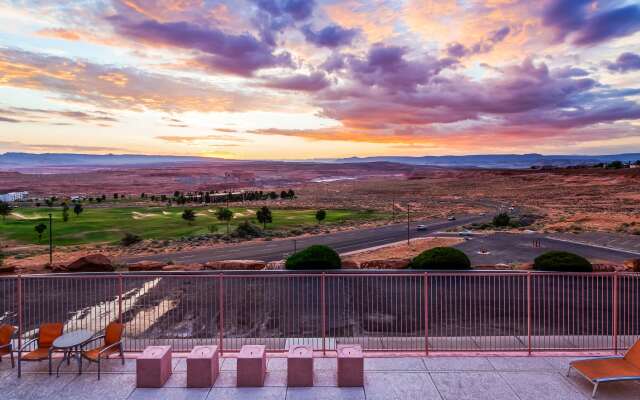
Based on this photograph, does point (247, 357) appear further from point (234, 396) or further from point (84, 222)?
point (84, 222)

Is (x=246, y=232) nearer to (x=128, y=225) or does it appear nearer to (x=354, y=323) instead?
→ (x=128, y=225)

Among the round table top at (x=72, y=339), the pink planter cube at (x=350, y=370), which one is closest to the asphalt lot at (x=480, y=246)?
the pink planter cube at (x=350, y=370)

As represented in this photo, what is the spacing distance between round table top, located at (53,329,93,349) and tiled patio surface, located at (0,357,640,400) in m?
0.70

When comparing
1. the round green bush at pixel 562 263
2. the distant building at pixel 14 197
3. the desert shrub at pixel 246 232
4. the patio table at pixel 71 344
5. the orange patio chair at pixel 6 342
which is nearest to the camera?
the patio table at pixel 71 344

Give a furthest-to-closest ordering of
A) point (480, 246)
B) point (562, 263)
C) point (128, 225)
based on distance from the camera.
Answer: point (128, 225) → point (480, 246) → point (562, 263)

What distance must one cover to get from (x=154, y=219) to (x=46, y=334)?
71719 millimetres

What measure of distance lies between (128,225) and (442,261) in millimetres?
57230

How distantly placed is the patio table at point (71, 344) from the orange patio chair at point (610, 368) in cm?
1083

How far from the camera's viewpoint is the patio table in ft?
31.9

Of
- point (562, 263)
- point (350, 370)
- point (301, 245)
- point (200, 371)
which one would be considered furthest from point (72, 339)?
point (301, 245)

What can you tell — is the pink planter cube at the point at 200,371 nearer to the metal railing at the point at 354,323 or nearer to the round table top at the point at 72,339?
the metal railing at the point at 354,323

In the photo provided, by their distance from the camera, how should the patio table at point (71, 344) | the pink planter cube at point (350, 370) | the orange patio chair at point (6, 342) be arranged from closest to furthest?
the pink planter cube at point (350, 370) < the patio table at point (71, 344) < the orange patio chair at point (6, 342)

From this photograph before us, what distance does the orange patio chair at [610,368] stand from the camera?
8.87 metres

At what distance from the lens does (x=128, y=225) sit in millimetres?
70438
